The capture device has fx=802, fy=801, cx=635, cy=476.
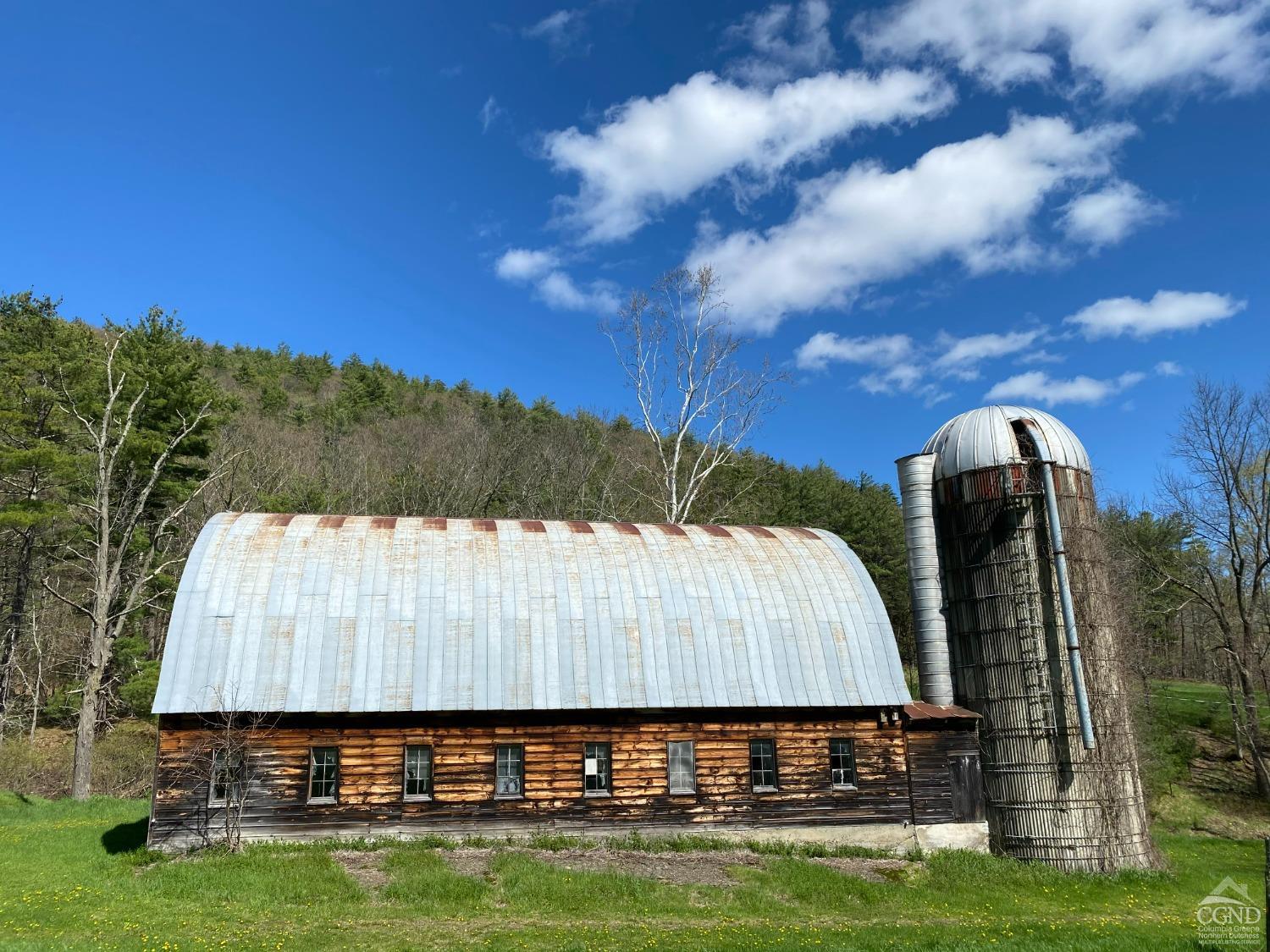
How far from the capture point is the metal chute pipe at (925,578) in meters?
22.1

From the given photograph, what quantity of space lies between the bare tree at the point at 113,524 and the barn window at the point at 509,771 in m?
15.3

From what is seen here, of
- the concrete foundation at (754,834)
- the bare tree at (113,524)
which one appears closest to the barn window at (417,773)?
the concrete foundation at (754,834)

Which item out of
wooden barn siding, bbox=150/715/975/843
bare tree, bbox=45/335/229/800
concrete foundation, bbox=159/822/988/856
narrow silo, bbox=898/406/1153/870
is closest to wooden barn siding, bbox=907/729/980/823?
wooden barn siding, bbox=150/715/975/843

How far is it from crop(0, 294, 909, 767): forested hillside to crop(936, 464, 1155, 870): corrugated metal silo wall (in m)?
27.2

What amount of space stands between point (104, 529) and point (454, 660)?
1608cm

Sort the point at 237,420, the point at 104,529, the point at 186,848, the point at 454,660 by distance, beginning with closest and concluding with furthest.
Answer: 1. the point at 186,848
2. the point at 454,660
3. the point at 104,529
4. the point at 237,420

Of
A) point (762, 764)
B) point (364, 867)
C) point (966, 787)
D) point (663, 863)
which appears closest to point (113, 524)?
point (364, 867)

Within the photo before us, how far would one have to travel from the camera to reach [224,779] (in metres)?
17.5

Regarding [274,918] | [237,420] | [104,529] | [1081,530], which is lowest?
[274,918]

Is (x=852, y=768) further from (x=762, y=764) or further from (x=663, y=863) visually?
(x=663, y=863)

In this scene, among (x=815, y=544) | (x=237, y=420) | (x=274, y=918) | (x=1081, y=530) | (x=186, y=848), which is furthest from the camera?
(x=237, y=420)

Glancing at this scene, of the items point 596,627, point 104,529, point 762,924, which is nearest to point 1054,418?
point 596,627

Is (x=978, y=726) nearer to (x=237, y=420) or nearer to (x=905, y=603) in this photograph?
(x=905, y=603)

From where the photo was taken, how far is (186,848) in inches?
668
